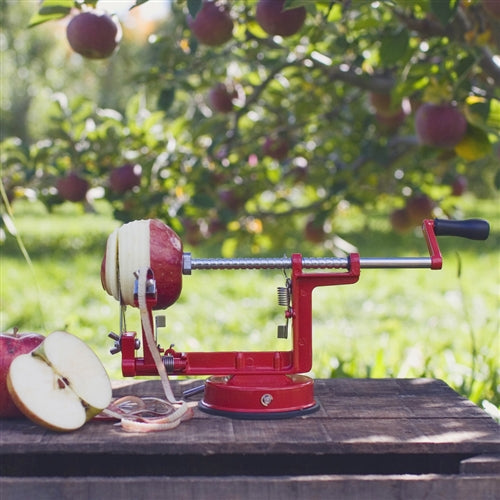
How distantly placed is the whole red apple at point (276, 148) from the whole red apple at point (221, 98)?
0.90ft

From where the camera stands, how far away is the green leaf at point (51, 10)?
2.25 metres

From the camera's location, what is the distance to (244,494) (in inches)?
58.4

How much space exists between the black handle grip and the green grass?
3.23ft

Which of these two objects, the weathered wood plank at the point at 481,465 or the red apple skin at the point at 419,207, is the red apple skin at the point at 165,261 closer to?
the weathered wood plank at the point at 481,465

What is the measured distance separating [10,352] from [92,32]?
101cm

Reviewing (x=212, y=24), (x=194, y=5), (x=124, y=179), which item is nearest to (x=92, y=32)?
(x=212, y=24)

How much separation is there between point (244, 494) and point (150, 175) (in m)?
1.72

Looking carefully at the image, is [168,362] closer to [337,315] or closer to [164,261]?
[164,261]

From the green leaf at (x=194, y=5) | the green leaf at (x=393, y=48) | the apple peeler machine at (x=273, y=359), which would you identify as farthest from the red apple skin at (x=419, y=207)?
the apple peeler machine at (x=273, y=359)

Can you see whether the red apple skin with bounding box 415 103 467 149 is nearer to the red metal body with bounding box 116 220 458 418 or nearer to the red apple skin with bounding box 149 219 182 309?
the red metal body with bounding box 116 220 458 418

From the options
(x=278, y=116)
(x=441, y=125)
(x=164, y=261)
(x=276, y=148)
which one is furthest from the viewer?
(x=278, y=116)

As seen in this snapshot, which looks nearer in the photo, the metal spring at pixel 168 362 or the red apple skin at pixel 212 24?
the metal spring at pixel 168 362

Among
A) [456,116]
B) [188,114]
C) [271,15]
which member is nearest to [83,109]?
[188,114]

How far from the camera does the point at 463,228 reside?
1766 mm
